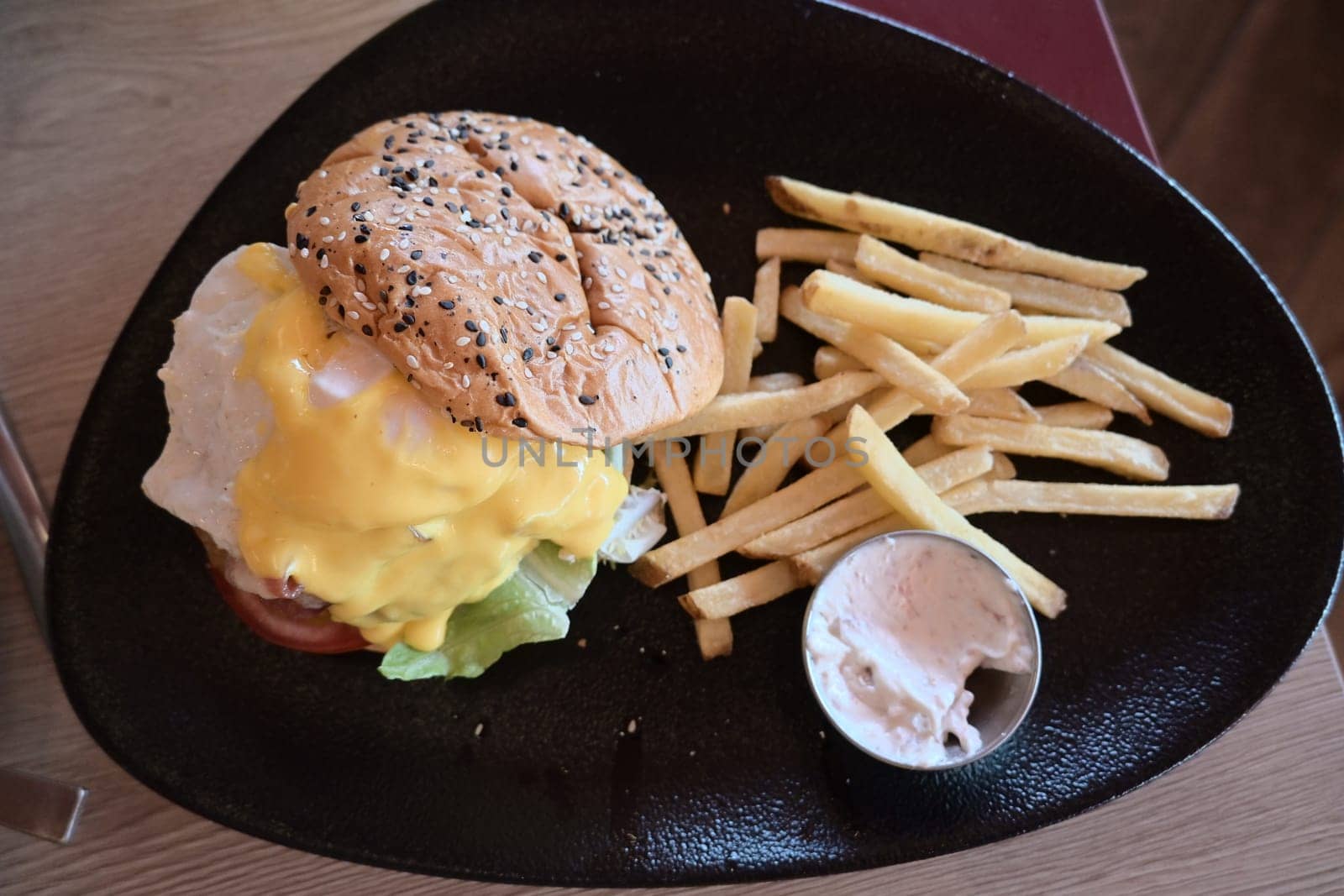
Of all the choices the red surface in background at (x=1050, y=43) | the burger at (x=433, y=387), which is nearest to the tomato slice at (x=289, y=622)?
the burger at (x=433, y=387)

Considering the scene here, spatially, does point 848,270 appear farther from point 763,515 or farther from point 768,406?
point 763,515

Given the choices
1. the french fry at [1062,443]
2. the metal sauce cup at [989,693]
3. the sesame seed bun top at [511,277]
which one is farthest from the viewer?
the french fry at [1062,443]

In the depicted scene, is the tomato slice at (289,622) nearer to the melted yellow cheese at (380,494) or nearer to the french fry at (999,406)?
A: the melted yellow cheese at (380,494)

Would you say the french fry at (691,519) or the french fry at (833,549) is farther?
the french fry at (691,519)

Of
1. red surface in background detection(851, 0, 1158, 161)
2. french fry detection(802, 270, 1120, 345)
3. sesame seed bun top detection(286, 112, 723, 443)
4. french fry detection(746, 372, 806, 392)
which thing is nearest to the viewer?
sesame seed bun top detection(286, 112, 723, 443)

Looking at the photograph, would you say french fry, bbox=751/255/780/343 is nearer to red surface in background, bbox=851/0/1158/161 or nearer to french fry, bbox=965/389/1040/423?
french fry, bbox=965/389/1040/423

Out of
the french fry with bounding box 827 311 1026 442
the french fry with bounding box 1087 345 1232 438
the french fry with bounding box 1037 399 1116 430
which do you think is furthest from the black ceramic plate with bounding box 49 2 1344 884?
the french fry with bounding box 827 311 1026 442
